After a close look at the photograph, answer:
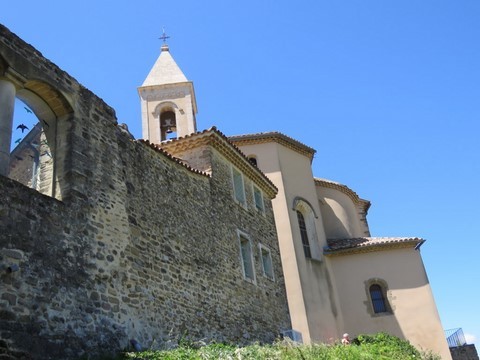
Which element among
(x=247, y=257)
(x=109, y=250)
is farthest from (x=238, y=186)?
(x=109, y=250)

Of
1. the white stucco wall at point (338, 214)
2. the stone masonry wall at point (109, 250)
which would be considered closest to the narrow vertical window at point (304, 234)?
the white stucco wall at point (338, 214)

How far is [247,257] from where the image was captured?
51.7ft

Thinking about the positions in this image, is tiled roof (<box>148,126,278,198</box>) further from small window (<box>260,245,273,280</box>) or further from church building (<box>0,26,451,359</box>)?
small window (<box>260,245,273,280</box>)

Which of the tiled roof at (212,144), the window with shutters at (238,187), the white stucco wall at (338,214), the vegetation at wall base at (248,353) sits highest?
the white stucco wall at (338,214)

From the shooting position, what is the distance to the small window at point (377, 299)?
78.7 ft

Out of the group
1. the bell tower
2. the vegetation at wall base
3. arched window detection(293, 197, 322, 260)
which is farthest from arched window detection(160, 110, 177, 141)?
the vegetation at wall base

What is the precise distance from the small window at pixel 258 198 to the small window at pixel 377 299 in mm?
9132

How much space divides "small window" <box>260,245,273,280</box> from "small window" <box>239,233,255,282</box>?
1017 millimetres

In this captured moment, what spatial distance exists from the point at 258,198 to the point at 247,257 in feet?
10.1

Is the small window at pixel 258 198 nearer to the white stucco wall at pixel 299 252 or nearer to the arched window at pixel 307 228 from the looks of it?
the white stucco wall at pixel 299 252

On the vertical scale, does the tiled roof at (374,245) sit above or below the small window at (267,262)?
above

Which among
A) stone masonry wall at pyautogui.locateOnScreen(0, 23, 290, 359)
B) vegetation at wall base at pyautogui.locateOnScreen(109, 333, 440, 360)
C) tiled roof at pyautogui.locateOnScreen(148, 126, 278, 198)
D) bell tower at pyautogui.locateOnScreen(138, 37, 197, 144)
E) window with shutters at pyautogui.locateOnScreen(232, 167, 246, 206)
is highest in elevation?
bell tower at pyautogui.locateOnScreen(138, 37, 197, 144)

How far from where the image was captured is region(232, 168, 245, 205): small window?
53.7 feet

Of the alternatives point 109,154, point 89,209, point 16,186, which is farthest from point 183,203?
point 16,186
